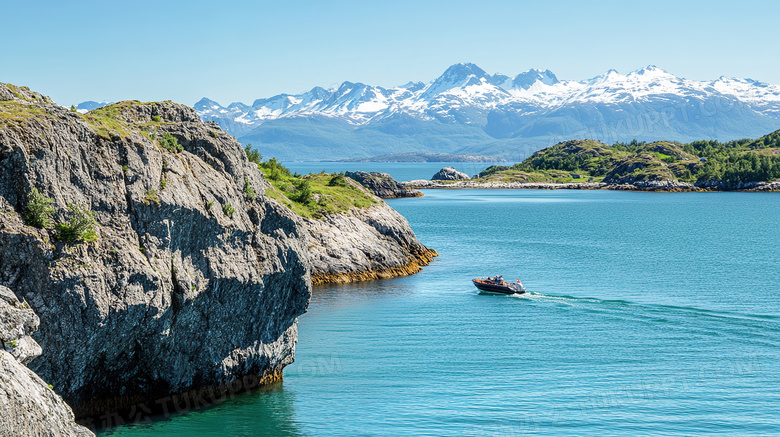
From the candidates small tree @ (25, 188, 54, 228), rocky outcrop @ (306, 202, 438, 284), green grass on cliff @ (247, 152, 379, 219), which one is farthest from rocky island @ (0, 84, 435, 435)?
green grass on cliff @ (247, 152, 379, 219)

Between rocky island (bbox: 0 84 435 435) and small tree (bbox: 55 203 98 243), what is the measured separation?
0.16 ft

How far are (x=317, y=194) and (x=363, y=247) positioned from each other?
11066 mm

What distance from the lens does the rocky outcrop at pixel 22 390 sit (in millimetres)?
18109

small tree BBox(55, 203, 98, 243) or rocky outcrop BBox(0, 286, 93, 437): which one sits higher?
small tree BBox(55, 203, 98, 243)

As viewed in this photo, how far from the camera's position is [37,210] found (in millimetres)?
24031

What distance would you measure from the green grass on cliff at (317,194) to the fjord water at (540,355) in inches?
490

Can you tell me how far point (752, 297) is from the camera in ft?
205

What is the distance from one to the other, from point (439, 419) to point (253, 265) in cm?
1210

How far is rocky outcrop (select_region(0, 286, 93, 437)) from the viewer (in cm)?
1811

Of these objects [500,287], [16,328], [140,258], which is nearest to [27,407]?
[16,328]

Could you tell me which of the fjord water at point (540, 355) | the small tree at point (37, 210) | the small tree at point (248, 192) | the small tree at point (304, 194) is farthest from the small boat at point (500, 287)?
the small tree at point (37, 210)

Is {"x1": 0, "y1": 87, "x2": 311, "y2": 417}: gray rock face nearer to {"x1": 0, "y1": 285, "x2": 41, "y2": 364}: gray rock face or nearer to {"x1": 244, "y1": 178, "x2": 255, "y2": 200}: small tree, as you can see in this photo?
{"x1": 244, "y1": 178, "x2": 255, "y2": 200}: small tree

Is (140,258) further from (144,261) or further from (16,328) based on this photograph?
(16,328)

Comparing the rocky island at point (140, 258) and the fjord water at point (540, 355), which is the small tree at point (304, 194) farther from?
the rocky island at point (140, 258)
